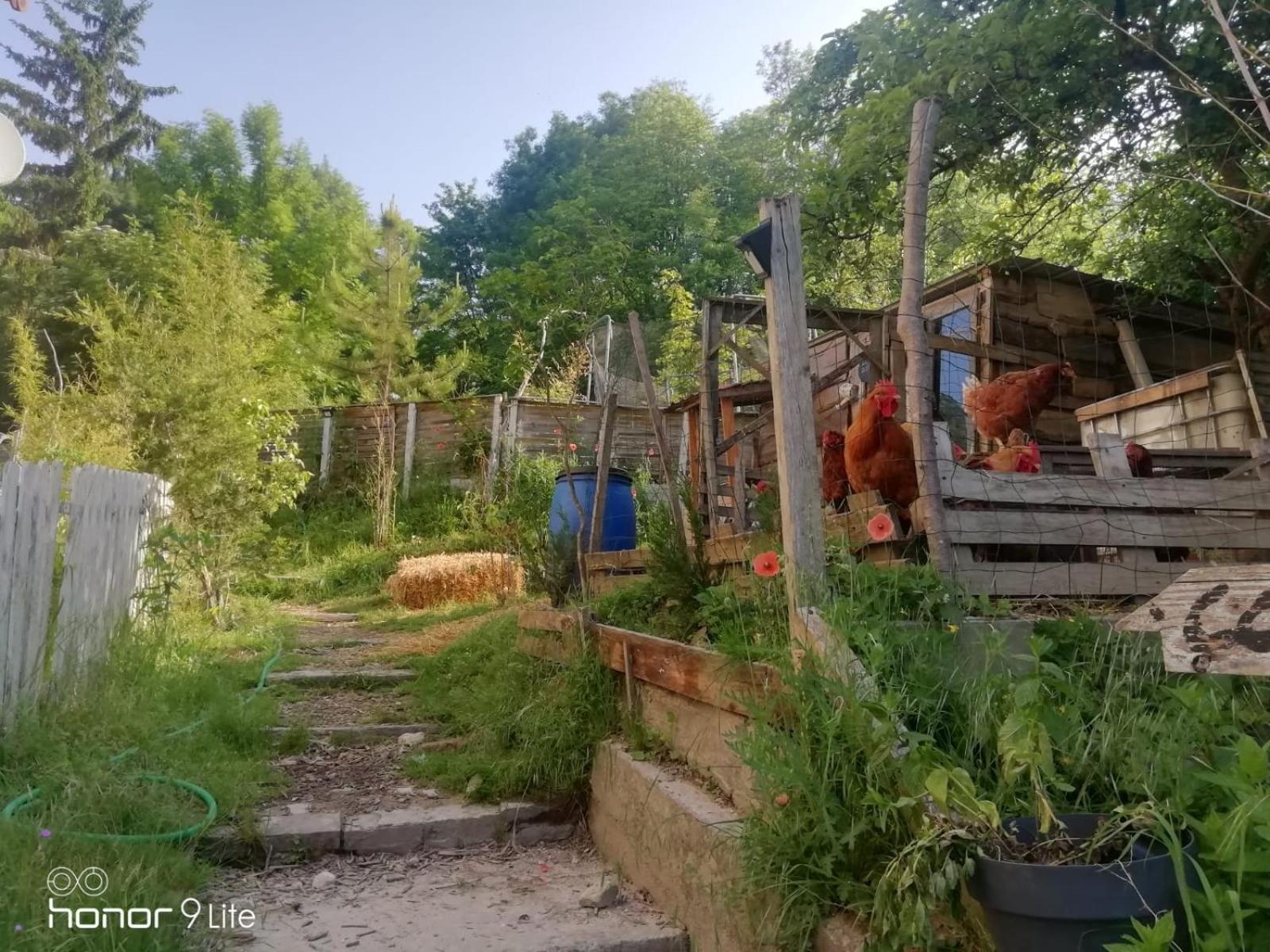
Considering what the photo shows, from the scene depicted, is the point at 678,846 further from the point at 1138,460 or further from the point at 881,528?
the point at 1138,460

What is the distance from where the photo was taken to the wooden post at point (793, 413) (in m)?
2.45

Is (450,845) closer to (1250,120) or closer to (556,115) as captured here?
(1250,120)

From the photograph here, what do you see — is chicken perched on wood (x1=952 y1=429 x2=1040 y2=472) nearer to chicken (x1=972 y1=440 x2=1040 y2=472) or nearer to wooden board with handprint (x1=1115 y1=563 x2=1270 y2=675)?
chicken (x1=972 y1=440 x2=1040 y2=472)

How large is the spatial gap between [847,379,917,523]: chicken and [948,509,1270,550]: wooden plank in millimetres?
370

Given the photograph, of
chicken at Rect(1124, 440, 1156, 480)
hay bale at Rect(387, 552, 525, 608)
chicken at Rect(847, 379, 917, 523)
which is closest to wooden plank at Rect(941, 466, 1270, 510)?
chicken at Rect(847, 379, 917, 523)

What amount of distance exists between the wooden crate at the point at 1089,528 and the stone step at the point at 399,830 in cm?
193

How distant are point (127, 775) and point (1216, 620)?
3.18 meters

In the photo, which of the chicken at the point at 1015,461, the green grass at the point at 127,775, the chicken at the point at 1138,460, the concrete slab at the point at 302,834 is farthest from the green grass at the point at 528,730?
the chicken at the point at 1138,460

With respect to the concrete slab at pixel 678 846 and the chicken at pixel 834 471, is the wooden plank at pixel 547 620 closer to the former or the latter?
the concrete slab at pixel 678 846

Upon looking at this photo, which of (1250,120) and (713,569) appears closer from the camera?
(713,569)

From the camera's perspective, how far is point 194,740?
346cm

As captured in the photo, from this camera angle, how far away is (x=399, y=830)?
3.18 meters

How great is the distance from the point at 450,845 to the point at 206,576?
15.0ft

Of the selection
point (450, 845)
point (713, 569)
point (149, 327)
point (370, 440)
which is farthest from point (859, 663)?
point (370, 440)
